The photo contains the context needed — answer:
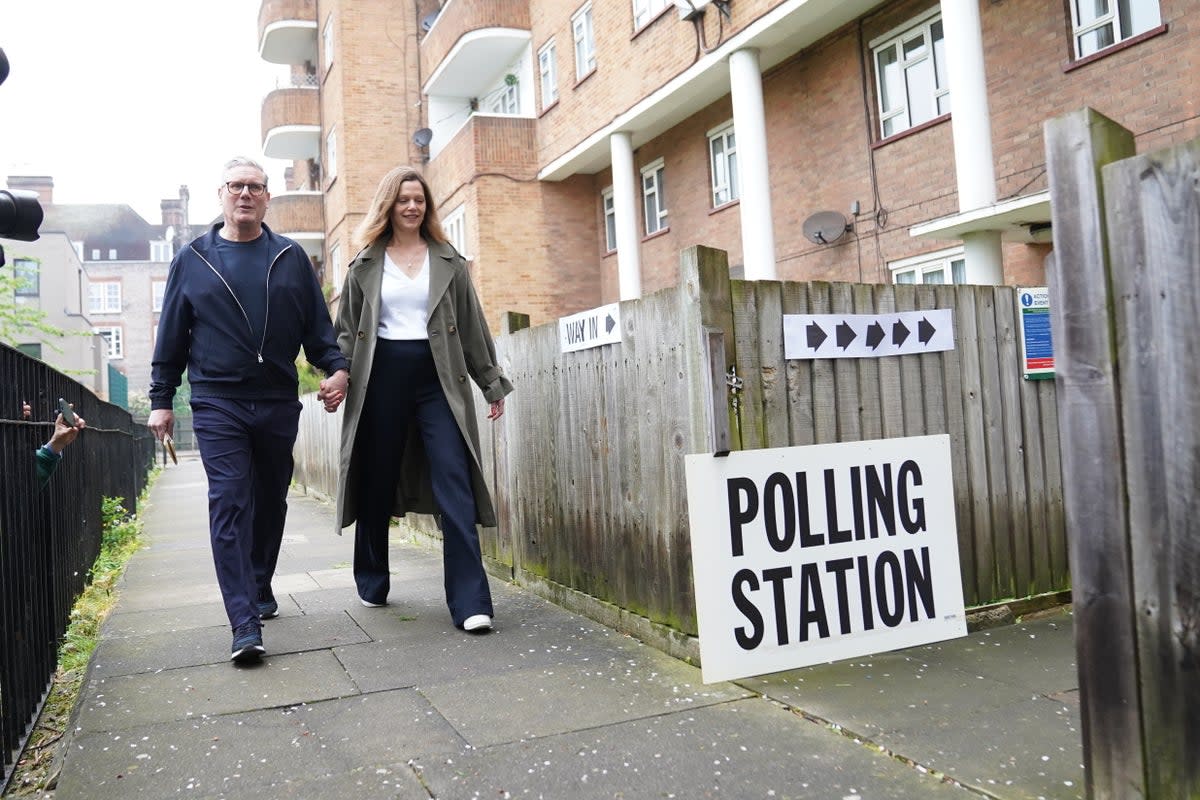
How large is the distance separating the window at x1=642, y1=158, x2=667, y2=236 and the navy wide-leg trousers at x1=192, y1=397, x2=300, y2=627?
560 inches

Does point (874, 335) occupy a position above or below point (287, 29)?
below

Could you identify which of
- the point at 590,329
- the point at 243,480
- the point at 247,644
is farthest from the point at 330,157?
the point at 247,644

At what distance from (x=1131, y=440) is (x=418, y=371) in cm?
343

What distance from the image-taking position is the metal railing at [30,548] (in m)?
3.30

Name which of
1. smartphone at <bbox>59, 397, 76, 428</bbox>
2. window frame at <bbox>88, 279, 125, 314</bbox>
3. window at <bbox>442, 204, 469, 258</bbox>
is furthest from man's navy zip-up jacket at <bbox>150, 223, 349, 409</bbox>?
window frame at <bbox>88, 279, 125, 314</bbox>

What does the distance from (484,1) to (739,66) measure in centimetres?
904

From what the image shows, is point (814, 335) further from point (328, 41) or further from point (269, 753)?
point (328, 41)

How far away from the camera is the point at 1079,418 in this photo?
2400 millimetres

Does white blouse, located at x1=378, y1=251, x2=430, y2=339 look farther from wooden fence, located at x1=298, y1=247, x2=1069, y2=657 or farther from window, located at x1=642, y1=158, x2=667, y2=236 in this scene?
window, located at x1=642, y1=158, x2=667, y2=236

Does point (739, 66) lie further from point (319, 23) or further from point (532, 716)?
point (319, 23)

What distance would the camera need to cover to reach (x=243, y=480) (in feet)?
15.0

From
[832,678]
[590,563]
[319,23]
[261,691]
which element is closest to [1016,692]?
[832,678]

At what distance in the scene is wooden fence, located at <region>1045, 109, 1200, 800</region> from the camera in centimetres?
215

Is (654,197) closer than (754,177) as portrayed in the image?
No
